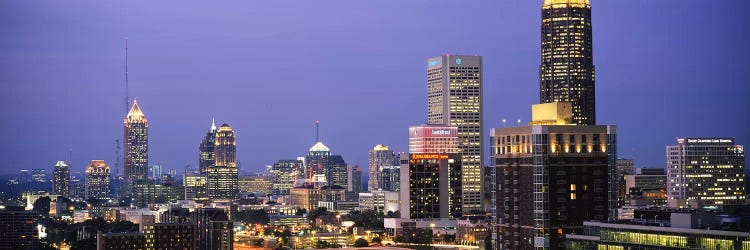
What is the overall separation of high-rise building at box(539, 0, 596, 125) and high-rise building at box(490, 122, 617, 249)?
78.5 m

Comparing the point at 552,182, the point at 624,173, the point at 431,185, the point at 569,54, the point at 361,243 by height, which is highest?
the point at 569,54

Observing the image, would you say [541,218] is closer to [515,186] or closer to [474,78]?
[515,186]

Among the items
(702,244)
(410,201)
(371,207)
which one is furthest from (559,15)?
(702,244)

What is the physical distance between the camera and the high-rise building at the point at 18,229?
91.9 meters

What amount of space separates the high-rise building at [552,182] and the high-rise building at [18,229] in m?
47.2

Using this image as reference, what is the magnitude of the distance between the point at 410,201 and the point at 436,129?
13934 millimetres

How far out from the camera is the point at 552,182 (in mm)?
53531

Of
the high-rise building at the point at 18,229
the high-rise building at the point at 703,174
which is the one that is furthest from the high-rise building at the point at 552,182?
the high-rise building at the point at 703,174

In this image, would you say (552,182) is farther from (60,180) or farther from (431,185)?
(60,180)

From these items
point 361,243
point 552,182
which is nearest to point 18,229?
point 361,243

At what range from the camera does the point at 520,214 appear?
5459 cm

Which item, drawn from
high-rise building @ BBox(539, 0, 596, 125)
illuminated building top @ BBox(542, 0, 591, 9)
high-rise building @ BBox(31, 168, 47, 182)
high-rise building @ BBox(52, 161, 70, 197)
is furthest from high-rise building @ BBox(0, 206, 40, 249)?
high-rise building @ BBox(52, 161, 70, 197)

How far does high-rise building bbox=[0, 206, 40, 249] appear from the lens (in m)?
91.9

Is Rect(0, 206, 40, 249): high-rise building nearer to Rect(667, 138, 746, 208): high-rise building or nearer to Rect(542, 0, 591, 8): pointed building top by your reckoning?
Rect(667, 138, 746, 208): high-rise building
